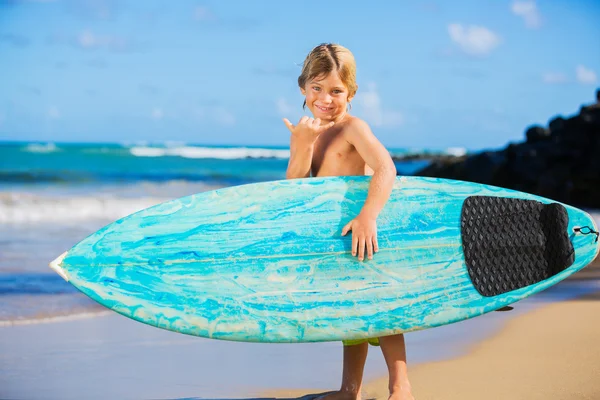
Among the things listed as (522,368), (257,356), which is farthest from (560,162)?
(257,356)

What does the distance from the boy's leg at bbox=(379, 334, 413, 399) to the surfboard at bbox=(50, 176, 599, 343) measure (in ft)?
0.22

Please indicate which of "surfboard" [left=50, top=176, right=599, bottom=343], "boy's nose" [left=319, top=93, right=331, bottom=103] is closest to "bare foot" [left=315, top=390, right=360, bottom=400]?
"surfboard" [left=50, top=176, right=599, bottom=343]

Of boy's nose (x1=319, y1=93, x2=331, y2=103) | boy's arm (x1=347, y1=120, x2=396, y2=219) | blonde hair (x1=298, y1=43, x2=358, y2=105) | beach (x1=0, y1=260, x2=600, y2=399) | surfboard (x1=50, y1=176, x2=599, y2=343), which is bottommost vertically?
beach (x1=0, y1=260, x2=600, y2=399)

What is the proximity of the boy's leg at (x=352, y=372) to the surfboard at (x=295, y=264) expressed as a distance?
191 mm

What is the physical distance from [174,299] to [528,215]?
1.45 m

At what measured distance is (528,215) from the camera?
3.02 metres

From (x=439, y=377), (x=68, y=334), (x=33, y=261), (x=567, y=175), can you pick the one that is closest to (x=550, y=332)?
(x=439, y=377)

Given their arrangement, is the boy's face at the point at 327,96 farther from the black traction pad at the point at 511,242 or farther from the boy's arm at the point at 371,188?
the black traction pad at the point at 511,242

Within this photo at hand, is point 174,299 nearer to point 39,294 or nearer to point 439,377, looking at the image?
point 439,377

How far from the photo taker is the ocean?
16.0ft

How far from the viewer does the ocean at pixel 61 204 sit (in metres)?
4.88

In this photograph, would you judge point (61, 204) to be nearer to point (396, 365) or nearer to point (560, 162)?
point (560, 162)

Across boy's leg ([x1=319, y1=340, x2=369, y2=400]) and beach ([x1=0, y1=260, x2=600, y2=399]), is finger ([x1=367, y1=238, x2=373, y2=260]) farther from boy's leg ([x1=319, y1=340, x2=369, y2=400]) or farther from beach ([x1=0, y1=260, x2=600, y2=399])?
beach ([x1=0, y1=260, x2=600, y2=399])

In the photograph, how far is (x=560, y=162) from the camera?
13.3m
